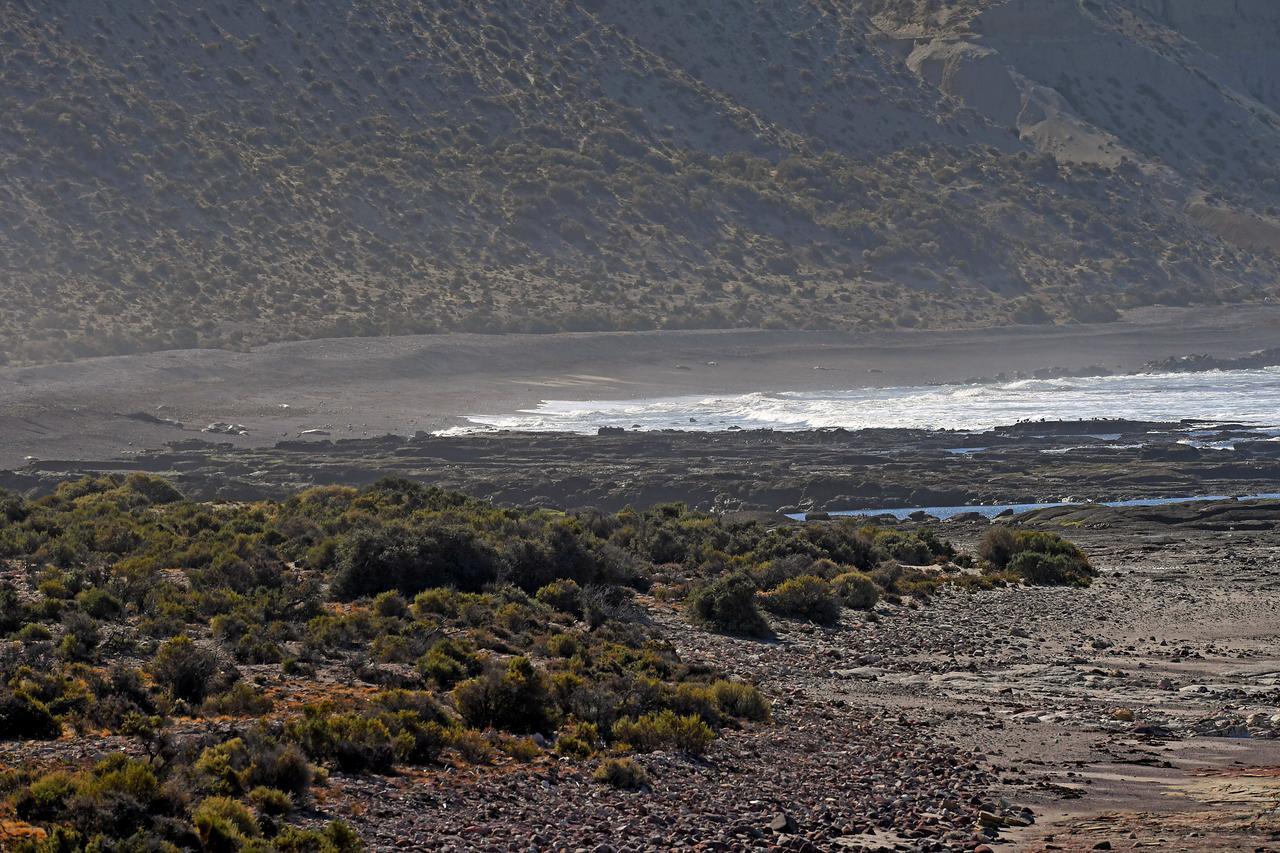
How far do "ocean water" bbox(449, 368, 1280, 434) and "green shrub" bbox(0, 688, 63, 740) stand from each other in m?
43.1

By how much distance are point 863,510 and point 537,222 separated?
52.0 m

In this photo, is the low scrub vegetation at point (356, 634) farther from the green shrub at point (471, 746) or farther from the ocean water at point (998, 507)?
the ocean water at point (998, 507)

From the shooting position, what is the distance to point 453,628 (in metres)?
19.2

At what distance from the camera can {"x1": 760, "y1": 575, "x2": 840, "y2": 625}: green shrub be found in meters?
22.8

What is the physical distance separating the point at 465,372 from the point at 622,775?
186 feet

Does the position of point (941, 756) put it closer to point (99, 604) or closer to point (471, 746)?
point (471, 746)

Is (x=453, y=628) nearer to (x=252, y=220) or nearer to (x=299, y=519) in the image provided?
(x=299, y=519)

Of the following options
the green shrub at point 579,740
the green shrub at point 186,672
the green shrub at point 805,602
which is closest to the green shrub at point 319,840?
the green shrub at point 579,740

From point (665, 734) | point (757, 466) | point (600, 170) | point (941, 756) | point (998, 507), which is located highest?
point (600, 170)

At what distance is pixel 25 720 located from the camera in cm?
1272

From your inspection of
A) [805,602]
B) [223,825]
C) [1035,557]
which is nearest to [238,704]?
[223,825]

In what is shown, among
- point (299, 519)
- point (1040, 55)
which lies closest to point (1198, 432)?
point (299, 519)

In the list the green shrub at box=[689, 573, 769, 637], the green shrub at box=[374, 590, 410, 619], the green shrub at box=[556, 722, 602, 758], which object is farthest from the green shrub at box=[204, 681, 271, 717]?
the green shrub at box=[689, 573, 769, 637]

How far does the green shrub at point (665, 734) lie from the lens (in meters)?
14.0
